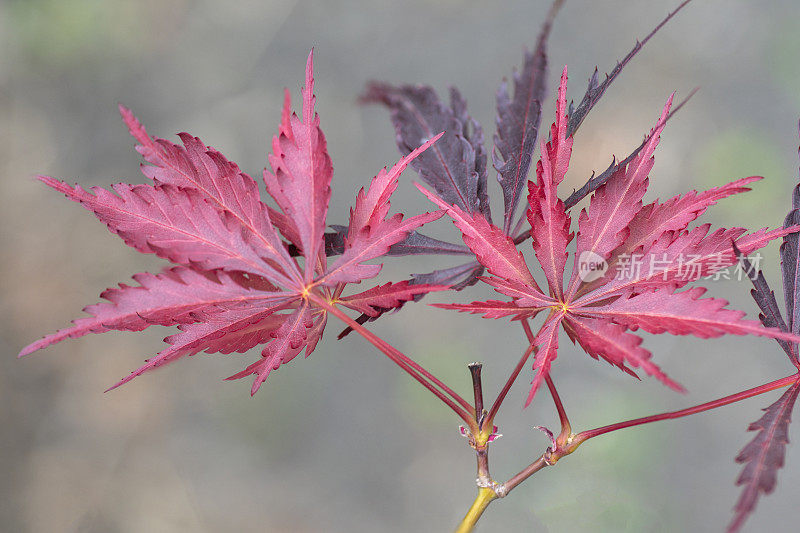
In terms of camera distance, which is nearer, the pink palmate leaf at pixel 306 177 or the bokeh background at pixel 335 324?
the pink palmate leaf at pixel 306 177

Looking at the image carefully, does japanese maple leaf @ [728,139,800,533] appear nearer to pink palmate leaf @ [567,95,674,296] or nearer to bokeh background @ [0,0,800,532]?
pink palmate leaf @ [567,95,674,296]

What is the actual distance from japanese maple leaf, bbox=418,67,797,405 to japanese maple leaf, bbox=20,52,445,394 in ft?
0.15

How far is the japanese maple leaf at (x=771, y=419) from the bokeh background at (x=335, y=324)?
2.67ft

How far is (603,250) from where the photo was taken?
1.11ft

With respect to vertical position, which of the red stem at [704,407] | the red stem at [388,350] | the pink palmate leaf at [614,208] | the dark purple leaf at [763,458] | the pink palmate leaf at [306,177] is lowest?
the dark purple leaf at [763,458]

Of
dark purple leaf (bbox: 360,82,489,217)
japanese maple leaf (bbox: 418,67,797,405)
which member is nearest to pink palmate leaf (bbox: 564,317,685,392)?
japanese maple leaf (bbox: 418,67,797,405)

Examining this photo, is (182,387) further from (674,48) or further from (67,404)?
(674,48)

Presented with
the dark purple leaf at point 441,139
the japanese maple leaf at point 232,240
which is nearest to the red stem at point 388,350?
the japanese maple leaf at point 232,240

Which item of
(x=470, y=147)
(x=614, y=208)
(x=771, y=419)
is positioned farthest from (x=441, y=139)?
(x=771, y=419)

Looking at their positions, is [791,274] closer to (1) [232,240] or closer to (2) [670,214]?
(2) [670,214]

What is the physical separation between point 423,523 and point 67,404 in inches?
29.5

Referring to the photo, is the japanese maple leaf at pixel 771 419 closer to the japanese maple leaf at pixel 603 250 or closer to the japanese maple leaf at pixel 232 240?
the japanese maple leaf at pixel 603 250

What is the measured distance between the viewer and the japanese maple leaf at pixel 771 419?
0.25 metres

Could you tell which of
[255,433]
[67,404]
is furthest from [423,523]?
[67,404]
